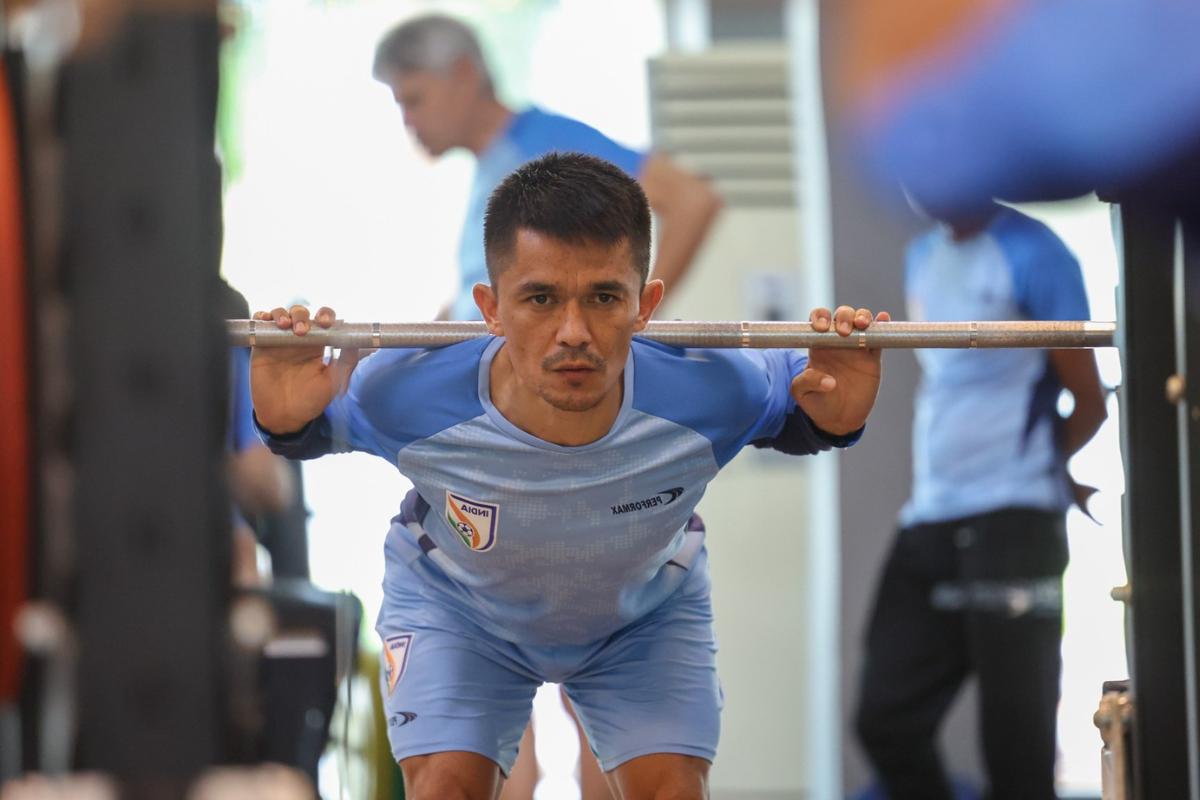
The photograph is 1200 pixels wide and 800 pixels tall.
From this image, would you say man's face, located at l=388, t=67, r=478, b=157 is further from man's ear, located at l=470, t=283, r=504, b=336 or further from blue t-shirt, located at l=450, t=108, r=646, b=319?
man's ear, located at l=470, t=283, r=504, b=336

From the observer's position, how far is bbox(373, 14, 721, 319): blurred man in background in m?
2.63

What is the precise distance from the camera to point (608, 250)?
175 cm

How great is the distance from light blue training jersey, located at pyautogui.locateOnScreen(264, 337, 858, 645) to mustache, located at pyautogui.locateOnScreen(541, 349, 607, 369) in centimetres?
14

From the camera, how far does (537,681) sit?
2.02 meters

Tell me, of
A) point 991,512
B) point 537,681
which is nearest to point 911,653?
point 991,512

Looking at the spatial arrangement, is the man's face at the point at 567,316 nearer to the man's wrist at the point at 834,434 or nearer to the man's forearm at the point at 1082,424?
the man's wrist at the point at 834,434

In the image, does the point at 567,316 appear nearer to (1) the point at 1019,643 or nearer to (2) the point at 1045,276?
(2) the point at 1045,276

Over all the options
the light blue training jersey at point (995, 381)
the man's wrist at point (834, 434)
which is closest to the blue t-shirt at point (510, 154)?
the light blue training jersey at point (995, 381)

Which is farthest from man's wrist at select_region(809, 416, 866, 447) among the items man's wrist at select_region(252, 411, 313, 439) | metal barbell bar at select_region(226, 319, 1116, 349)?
man's wrist at select_region(252, 411, 313, 439)

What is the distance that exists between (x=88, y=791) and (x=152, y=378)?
0.41 ft

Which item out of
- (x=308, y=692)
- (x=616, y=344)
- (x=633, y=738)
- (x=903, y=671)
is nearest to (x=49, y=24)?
(x=616, y=344)

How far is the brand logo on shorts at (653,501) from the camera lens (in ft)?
6.06

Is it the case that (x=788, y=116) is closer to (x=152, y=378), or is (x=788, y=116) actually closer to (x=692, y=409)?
(x=692, y=409)

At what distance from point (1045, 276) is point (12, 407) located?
7.32 feet
